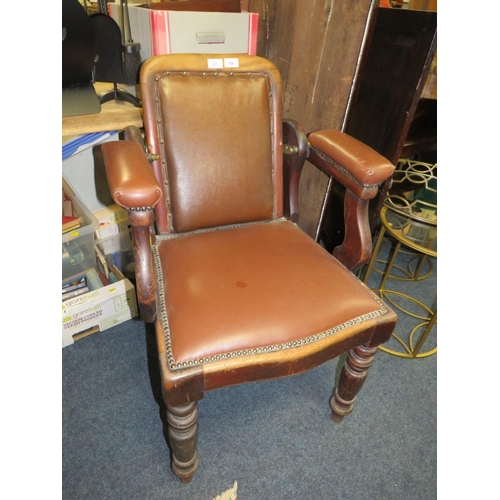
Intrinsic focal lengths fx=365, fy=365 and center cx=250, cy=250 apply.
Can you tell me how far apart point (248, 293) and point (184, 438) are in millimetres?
394

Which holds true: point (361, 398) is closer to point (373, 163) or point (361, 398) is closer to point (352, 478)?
point (352, 478)

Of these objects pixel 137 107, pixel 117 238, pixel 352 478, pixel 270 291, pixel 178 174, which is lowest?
pixel 352 478

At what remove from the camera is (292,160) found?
1195 millimetres

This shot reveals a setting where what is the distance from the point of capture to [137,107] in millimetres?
1252

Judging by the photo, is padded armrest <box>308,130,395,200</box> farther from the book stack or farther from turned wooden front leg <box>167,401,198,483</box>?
the book stack

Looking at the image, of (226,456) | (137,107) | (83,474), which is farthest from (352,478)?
(137,107)

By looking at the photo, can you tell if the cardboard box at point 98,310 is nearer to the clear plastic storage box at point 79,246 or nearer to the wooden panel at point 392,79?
the clear plastic storage box at point 79,246

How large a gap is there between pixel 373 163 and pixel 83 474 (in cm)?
120

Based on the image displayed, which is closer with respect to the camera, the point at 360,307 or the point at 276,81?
the point at 360,307

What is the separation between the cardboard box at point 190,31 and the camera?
114 cm

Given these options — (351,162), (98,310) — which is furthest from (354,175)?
(98,310)

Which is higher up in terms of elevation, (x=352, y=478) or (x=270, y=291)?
(x=270, y=291)

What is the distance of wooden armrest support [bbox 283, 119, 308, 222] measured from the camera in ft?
3.78

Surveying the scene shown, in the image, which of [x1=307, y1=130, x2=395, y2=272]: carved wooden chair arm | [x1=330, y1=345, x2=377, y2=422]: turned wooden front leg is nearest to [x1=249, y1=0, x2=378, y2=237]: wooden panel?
[x1=307, y1=130, x2=395, y2=272]: carved wooden chair arm
